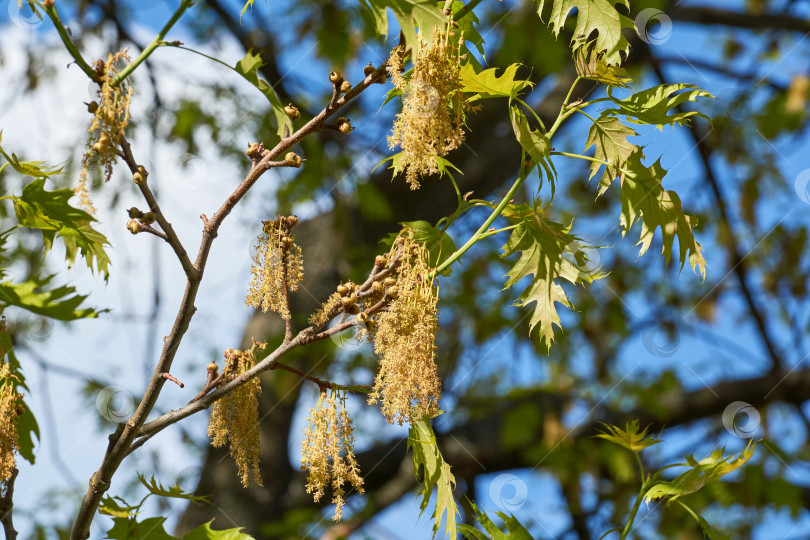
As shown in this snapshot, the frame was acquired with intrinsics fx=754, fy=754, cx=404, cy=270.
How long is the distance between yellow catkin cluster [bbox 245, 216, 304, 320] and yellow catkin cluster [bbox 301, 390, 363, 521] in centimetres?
14

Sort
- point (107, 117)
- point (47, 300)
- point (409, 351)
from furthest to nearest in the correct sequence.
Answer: point (47, 300) → point (409, 351) → point (107, 117)

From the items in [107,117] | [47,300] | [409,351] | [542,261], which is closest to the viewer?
[107,117]

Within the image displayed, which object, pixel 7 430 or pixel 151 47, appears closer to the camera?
pixel 151 47

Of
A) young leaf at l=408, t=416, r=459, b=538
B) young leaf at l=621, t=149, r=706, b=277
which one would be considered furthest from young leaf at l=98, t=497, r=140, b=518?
young leaf at l=621, t=149, r=706, b=277

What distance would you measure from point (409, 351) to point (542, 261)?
313mm

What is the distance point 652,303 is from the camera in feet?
13.6

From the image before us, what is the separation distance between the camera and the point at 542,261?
111 cm

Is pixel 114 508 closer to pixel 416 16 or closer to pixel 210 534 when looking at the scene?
pixel 210 534

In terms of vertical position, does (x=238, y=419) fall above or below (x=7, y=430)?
below

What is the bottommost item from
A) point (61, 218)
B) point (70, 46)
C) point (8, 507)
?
point (8, 507)

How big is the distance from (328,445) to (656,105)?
0.66 metres

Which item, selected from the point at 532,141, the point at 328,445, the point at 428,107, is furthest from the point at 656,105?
the point at 328,445

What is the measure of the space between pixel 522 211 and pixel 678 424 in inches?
97.3

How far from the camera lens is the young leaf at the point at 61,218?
104cm
